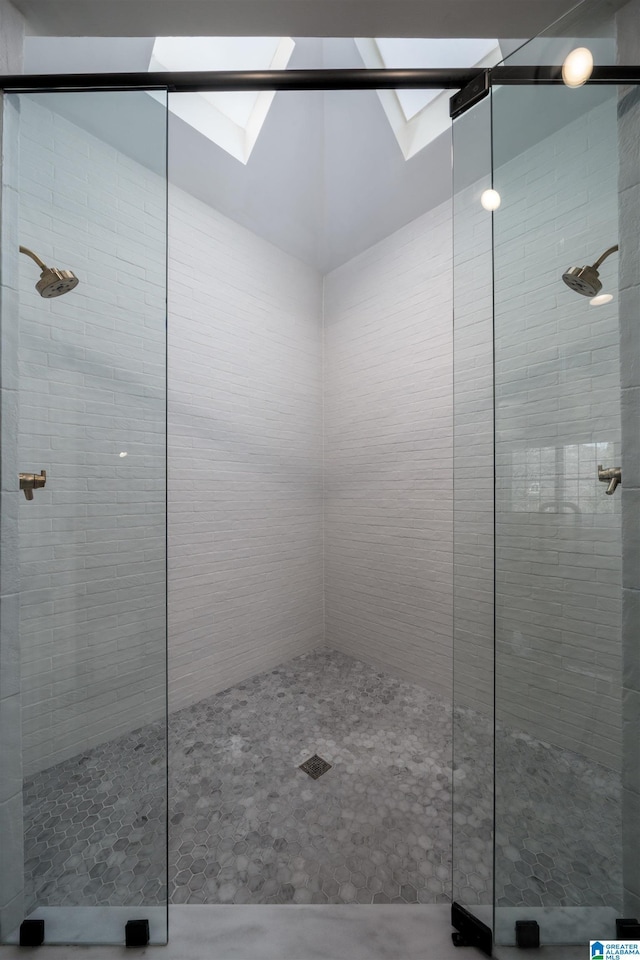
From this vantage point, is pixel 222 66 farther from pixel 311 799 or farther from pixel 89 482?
pixel 311 799

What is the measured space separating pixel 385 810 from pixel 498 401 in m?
1.50

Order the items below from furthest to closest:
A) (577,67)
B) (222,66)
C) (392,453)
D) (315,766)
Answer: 1. (392,453)
2. (222,66)
3. (315,766)
4. (577,67)

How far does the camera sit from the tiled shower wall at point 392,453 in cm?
228

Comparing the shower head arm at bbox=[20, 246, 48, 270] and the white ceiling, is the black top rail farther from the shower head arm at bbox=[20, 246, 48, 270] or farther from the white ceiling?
the shower head arm at bbox=[20, 246, 48, 270]

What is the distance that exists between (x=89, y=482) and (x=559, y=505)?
4.14ft

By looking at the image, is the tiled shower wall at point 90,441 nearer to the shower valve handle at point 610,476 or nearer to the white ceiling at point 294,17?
the white ceiling at point 294,17

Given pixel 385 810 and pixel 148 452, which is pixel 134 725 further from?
pixel 385 810

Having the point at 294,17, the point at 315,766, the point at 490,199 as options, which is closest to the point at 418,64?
the point at 294,17

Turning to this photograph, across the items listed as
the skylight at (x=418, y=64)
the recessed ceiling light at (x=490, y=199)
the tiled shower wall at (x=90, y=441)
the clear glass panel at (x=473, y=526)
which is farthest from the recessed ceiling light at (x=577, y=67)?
the tiled shower wall at (x=90, y=441)

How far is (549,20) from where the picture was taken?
1.00 metres

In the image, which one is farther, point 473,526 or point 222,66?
point 222,66

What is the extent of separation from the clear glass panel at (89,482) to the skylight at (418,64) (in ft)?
4.35

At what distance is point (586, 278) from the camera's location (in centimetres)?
92

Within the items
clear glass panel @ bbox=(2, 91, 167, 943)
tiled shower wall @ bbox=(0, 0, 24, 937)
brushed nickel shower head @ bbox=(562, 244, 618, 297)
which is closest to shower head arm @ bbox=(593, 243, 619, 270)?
brushed nickel shower head @ bbox=(562, 244, 618, 297)
